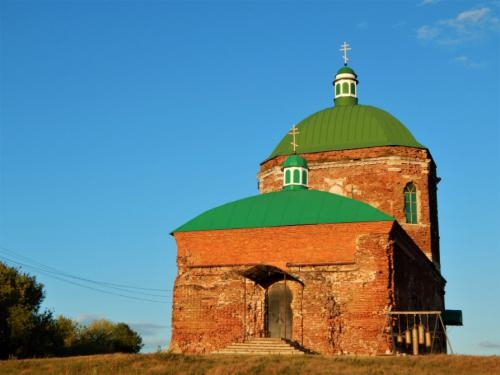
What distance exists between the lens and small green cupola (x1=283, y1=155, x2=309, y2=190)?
2684cm

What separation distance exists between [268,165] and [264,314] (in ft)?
40.9

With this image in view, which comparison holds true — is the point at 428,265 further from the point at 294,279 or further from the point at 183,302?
the point at 183,302

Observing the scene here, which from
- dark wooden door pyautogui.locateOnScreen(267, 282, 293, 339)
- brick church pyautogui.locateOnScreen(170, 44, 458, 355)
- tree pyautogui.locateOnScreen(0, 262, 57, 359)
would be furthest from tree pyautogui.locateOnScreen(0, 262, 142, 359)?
dark wooden door pyautogui.locateOnScreen(267, 282, 293, 339)

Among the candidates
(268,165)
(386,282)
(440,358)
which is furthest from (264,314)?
(268,165)

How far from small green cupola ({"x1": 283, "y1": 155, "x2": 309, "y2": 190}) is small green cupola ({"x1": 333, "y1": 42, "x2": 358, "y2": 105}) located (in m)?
10.6

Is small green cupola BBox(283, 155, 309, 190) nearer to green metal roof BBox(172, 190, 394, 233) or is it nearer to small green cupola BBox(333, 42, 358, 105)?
green metal roof BBox(172, 190, 394, 233)

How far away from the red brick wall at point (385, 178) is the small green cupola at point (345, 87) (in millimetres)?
5011

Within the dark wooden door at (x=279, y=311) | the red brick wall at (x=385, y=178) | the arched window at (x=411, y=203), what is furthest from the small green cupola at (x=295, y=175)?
the arched window at (x=411, y=203)

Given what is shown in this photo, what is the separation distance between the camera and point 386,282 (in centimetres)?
2194

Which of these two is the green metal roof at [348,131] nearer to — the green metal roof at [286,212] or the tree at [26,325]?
the green metal roof at [286,212]

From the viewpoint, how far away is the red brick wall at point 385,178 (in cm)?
3164

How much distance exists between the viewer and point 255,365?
17.5m

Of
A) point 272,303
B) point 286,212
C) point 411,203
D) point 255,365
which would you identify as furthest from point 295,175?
point 255,365

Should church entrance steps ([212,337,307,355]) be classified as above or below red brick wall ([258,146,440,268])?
below
